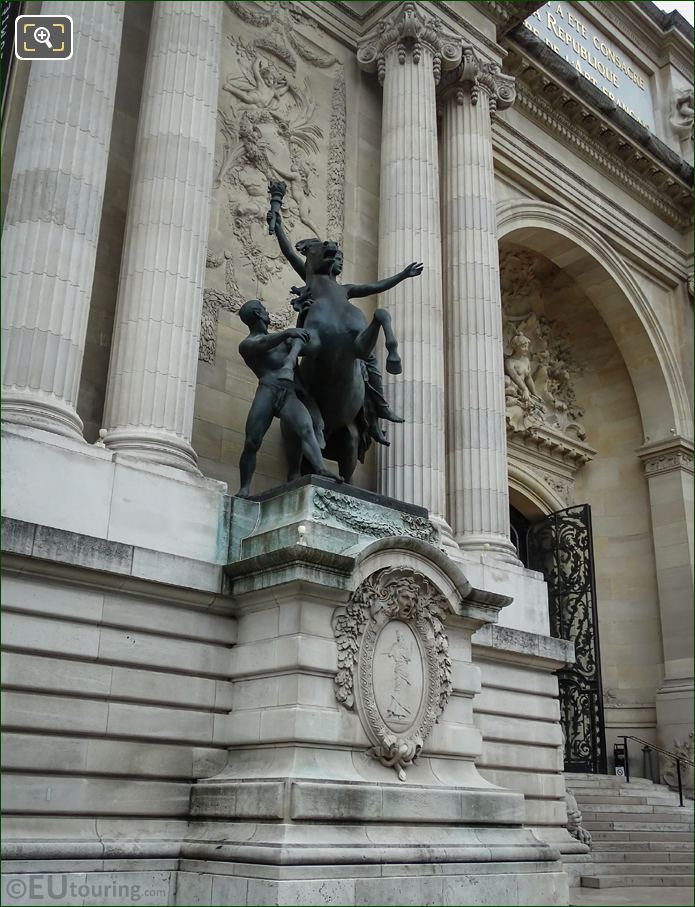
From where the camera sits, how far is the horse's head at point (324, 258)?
12.2 metres

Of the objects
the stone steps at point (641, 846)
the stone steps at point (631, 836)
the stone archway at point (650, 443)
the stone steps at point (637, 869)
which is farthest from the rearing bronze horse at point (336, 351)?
the stone archway at point (650, 443)

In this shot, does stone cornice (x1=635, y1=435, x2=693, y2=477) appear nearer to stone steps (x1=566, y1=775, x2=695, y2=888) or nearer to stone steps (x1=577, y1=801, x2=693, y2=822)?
stone steps (x1=566, y1=775, x2=695, y2=888)

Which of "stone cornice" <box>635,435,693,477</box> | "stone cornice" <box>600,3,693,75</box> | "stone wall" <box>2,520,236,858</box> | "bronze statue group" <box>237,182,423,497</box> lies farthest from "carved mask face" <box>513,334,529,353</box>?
"stone wall" <box>2,520,236,858</box>

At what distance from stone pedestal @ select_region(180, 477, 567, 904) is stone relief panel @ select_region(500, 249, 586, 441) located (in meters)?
10.9

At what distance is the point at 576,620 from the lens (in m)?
19.8

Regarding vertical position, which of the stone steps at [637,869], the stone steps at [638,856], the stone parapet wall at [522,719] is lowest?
the stone steps at [637,869]

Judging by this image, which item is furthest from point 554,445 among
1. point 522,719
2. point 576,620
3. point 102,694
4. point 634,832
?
point 102,694

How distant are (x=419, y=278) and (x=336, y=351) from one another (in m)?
3.72

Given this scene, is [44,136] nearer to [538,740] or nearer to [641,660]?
[538,740]

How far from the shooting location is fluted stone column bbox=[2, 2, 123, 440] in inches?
401

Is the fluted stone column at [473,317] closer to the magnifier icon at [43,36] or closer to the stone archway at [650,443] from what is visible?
the stone archway at [650,443]

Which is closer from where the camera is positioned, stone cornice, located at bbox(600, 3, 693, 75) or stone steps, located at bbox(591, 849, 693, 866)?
stone steps, located at bbox(591, 849, 693, 866)

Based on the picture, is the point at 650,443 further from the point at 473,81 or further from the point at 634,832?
the point at 634,832

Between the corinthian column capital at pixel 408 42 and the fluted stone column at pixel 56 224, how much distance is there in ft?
19.2
